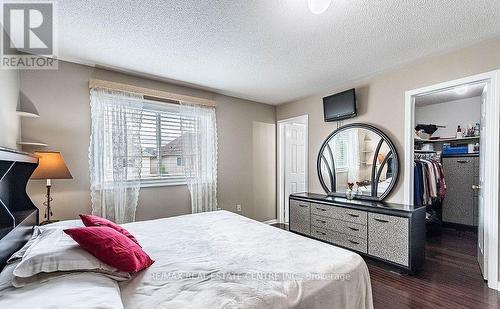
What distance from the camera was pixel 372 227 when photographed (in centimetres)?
279

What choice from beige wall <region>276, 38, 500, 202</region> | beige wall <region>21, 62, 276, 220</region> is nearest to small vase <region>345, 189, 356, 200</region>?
beige wall <region>276, 38, 500, 202</region>

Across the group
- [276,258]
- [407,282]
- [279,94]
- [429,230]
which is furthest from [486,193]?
[279,94]

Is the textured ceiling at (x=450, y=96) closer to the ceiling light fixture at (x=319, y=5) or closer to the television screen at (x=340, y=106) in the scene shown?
the television screen at (x=340, y=106)

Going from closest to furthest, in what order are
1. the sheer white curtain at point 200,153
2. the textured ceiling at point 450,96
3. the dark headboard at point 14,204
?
the dark headboard at point 14,204 < the sheer white curtain at point 200,153 < the textured ceiling at point 450,96

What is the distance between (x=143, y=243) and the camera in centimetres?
173

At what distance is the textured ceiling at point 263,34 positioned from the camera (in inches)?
70.1

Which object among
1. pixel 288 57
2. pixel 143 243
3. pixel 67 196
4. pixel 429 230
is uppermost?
pixel 288 57

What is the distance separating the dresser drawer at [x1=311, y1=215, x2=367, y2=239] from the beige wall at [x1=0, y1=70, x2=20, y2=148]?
354 centimetres

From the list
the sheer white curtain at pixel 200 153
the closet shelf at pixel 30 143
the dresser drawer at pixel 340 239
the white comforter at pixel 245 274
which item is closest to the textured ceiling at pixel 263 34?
the sheer white curtain at pixel 200 153

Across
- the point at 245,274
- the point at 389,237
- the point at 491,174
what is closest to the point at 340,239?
the point at 389,237

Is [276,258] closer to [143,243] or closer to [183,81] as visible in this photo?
[143,243]

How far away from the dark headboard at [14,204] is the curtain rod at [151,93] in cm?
126

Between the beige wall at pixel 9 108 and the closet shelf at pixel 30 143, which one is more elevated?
the beige wall at pixel 9 108

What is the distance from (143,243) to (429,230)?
177 inches
